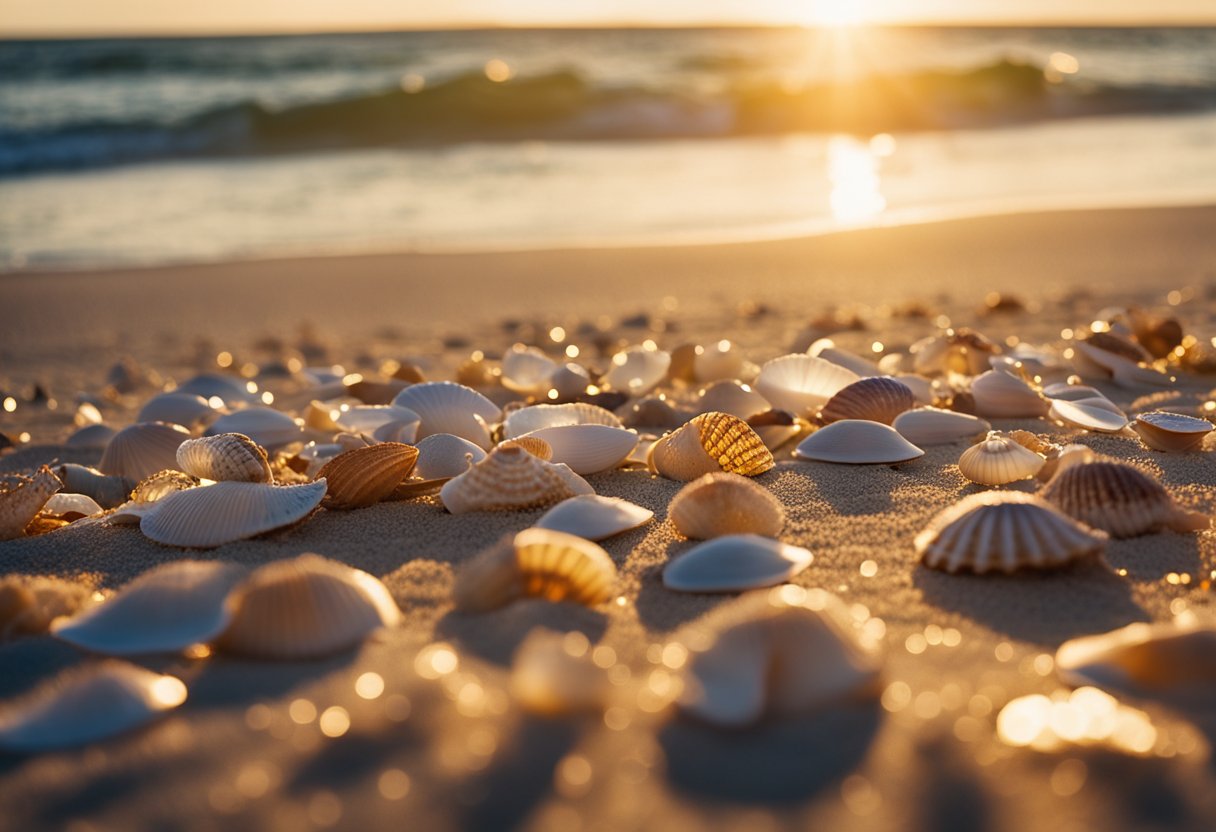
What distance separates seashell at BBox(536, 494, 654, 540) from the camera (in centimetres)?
196

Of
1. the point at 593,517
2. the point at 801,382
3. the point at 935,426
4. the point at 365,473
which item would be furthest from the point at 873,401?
the point at 365,473

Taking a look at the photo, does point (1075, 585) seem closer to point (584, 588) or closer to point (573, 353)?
point (584, 588)

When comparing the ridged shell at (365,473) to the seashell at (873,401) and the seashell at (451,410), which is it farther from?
the seashell at (873,401)

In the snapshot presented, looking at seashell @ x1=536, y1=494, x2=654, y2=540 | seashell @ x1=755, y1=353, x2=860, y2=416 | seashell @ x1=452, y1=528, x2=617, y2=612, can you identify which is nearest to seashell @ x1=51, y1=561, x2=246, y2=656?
seashell @ x1=452, y1=528, x2=617, y2=612

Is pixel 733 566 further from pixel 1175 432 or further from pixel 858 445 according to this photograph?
pixel 1175 432

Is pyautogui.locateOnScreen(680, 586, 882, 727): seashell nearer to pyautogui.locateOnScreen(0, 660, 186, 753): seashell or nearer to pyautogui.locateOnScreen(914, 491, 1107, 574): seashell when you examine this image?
pyautogui.locateOnScreen(914, 491, 1107, 574): seashell

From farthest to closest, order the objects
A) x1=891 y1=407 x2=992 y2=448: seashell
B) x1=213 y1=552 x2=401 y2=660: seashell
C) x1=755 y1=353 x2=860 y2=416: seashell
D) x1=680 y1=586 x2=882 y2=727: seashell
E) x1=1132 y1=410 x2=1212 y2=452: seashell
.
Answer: x1=755 y1=353 x2=860 y2=416: seashell, x1=891 y1=407 x2=992 y2=448: seashell, x1=1132 y1=410 x2=1212 y2=452: seashell, x1=213 y1=552 x2=401 y2=660: seashell, x1=680 y1=586 x2=882 y2=727: seashell

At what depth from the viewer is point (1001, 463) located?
225 centimetres

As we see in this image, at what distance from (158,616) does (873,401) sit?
1.65 meters

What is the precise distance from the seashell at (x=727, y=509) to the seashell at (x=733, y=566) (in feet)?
0.47

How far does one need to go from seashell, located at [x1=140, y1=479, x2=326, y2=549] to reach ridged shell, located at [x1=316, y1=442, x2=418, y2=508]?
7cm

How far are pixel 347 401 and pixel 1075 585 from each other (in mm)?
2205

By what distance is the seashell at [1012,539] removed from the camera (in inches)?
67.1

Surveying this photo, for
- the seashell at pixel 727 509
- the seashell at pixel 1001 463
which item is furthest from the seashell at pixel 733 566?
the seashell at pixel 1001 463
